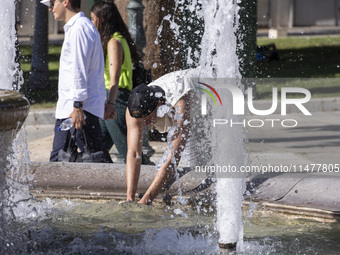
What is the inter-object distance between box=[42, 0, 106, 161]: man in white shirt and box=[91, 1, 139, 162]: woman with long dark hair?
378 mm

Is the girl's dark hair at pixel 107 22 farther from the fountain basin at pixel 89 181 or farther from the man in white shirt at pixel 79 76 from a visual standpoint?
the fountain basin at pixel 89 181

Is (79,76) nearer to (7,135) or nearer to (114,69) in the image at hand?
(114,69)

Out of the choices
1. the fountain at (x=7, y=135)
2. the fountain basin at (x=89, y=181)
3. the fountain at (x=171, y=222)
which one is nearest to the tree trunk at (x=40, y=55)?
the fountain basin at (x=89, y=181)

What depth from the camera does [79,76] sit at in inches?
199

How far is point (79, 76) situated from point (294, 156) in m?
3.39

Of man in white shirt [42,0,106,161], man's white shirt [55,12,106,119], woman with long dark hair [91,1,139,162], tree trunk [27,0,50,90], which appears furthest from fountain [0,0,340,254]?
tree trunk [27,0,50,90]

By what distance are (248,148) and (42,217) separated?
12.9 feet

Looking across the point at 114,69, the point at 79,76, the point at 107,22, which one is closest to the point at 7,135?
the point at 79,76

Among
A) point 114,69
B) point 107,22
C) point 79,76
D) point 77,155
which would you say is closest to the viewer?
point 79,76

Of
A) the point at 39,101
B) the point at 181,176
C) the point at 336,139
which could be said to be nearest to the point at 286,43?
the point at 39,101

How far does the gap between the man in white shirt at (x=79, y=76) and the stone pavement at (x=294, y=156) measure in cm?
33

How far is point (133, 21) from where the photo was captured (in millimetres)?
7949

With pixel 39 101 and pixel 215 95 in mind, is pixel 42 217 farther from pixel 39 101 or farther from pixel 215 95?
pixel 39 101

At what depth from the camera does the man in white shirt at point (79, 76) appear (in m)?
5.05
